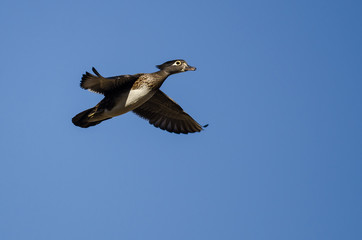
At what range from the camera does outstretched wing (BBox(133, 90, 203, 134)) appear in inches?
557

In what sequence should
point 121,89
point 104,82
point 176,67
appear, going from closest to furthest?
point 104,82, point 121,89, point 176,67

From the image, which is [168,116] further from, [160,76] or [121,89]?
[121,89]

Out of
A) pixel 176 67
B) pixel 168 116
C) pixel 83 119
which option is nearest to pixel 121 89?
pixel 83 119

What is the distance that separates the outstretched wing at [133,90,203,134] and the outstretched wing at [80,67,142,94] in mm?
2161

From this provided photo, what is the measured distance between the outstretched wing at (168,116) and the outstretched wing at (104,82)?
2161 millimetres

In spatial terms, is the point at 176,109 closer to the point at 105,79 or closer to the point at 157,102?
the point at 157,102

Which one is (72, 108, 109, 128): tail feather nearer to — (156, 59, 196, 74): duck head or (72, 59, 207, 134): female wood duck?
(72, 59, 207, 134): female wood duck

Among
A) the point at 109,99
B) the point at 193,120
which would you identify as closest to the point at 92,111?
the point at 109,99

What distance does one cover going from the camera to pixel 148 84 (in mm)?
11891

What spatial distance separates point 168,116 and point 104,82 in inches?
127

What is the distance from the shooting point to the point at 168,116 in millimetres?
14500

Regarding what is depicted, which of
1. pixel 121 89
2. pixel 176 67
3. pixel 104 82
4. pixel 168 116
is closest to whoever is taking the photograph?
pixel 104 82

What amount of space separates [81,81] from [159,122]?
3.36 meters

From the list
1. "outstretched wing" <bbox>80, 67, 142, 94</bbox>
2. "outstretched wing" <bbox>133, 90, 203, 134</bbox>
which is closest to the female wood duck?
"outstretched wing" <bbox>80, 67, 142, 94</bbox>
